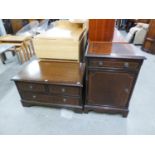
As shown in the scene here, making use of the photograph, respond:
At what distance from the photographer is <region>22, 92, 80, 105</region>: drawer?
5.37 ft

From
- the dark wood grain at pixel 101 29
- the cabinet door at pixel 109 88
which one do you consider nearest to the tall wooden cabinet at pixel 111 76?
the cabinet door at pixel 109 88

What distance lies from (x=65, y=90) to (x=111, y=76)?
58cm

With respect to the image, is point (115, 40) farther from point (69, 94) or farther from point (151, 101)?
point (151, 101)

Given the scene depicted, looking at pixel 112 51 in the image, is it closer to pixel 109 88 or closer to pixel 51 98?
pixel 109 88

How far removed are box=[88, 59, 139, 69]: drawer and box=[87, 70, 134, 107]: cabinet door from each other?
87 millimetres

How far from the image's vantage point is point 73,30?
2.03 meters

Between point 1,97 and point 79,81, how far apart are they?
1.44 meters

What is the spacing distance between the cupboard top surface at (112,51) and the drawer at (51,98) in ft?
2.15

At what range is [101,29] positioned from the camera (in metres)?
1.55

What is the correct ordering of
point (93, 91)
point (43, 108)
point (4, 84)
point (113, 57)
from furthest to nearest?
point (4, 84), point (43, 108), point (93, 91), point (113, 57)

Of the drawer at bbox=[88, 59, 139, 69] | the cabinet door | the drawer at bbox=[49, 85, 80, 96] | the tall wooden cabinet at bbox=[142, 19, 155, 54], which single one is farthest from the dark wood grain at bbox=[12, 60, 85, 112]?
the tall wooden cabinet at bbox=[142, 19, 155, 54]

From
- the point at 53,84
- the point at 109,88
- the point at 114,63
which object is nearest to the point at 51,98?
the point at 53,84

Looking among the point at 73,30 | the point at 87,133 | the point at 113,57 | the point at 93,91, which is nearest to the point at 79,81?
the point at 93,91

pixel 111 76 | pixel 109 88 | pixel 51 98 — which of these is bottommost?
pixel 51 98
